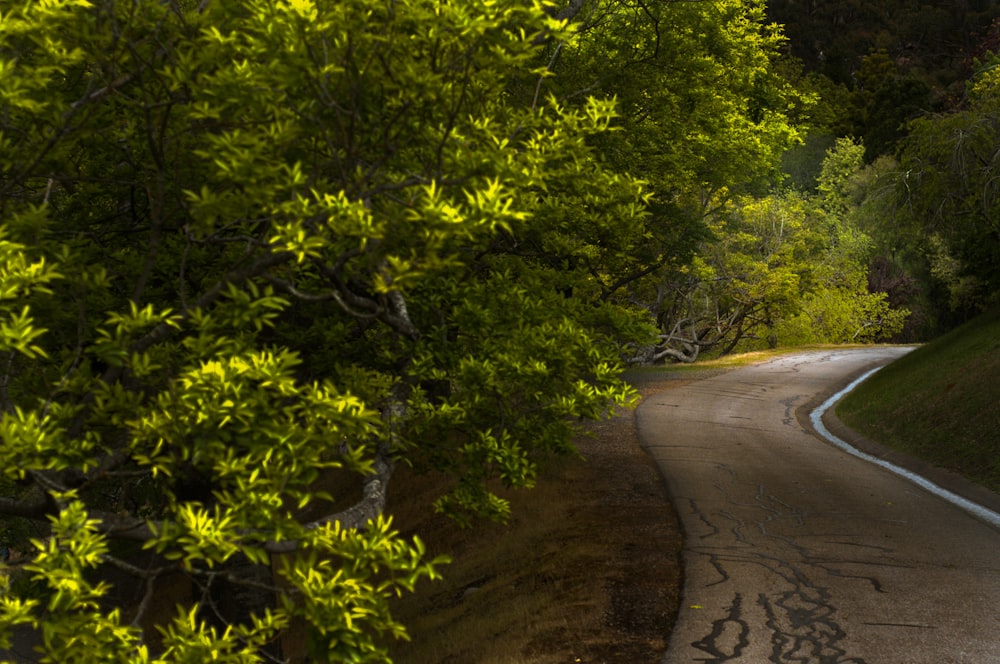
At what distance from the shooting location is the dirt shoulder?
8172 mm

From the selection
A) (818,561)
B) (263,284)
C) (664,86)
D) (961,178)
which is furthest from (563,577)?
(961,178)

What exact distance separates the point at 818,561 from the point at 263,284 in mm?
6378

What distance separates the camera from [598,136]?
46.6 feet

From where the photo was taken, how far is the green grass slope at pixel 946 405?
16.6 meters

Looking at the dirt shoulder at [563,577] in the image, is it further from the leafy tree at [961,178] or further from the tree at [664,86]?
the leafy tree at [961,178]

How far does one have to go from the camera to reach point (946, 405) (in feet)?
64.2

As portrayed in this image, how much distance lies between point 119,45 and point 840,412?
70.0 feet

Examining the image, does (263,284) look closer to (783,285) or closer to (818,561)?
(818,561)

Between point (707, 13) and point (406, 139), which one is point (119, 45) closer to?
point (406, 139)

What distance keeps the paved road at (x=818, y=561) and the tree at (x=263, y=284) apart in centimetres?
228

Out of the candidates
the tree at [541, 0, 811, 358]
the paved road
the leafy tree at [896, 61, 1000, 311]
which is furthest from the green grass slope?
the tree at [541, 0, 811, 358]

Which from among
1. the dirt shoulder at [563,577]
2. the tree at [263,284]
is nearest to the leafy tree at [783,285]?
the dirt shoulder at [563,577]

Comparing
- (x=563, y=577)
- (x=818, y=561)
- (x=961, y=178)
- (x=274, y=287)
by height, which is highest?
(x=274, y=287)

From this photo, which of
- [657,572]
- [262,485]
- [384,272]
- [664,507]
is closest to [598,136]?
[664,507]
